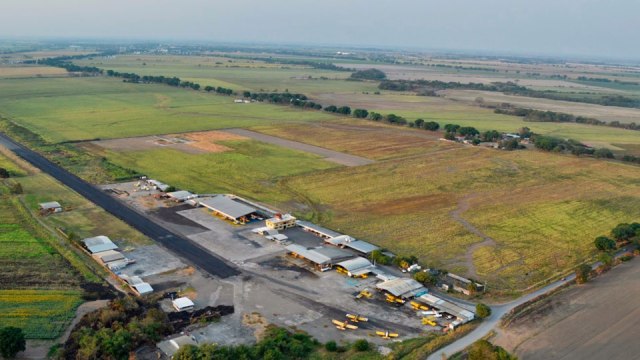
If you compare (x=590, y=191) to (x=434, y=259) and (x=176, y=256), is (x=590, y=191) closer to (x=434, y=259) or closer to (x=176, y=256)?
(x=434, y=259)

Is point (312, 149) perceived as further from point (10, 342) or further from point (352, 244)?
point (10, 342)

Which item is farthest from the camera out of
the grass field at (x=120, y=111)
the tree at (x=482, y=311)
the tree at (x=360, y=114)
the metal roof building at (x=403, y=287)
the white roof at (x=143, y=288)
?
the tree at (x=360, y=114)

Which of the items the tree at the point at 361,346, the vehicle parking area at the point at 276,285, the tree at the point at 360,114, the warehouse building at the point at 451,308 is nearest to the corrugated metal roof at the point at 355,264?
the vehicle parking area at the point at 276,285

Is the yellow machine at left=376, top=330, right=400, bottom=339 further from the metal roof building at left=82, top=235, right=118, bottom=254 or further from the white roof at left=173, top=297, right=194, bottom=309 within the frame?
the metal roof building at left=82, top=235, right=118, bottom=254

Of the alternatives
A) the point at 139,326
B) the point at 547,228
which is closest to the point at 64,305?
the point at 139,326

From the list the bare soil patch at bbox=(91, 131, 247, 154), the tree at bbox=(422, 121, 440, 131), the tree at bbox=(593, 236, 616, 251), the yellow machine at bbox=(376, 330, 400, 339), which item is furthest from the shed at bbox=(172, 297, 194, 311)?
the tree at bbox=(422, 121, 440, 131)

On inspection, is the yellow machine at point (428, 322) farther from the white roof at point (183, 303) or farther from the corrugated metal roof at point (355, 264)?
Result: the white roof at point (183, 303)
